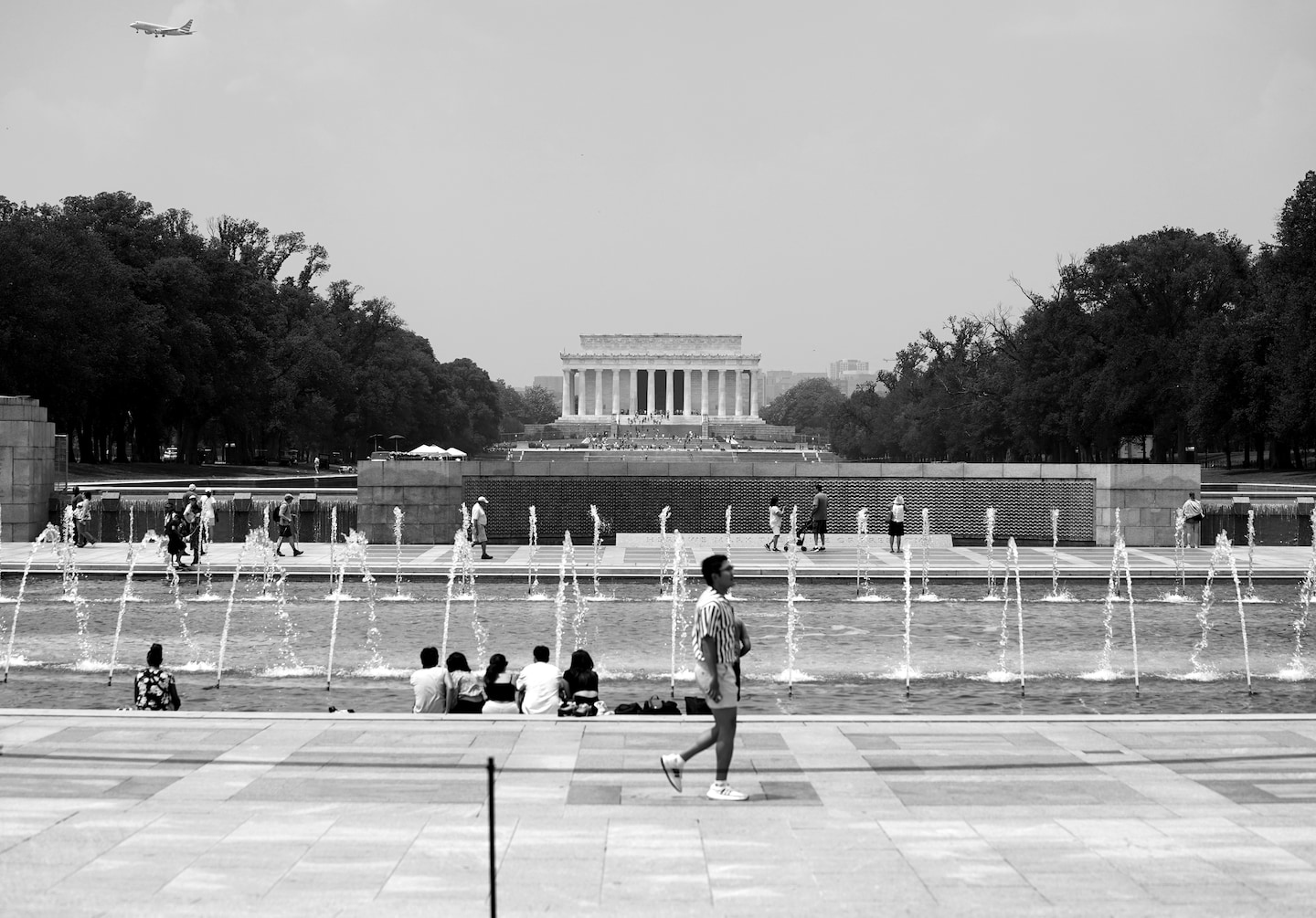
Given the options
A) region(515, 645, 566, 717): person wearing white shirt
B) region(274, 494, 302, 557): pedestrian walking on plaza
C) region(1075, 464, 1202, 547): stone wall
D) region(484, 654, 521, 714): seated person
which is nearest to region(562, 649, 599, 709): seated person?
region(515, 645, 566, 717): person wearing white shirt

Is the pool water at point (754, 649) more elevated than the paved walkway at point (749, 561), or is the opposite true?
the paved walkway at point (749, 561)

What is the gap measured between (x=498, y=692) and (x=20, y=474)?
2476 cm

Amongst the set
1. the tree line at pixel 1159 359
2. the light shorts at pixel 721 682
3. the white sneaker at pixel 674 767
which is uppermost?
the tree line at pixel 1159 359

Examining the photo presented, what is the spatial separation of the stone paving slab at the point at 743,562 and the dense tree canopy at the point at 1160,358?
81.0 ft

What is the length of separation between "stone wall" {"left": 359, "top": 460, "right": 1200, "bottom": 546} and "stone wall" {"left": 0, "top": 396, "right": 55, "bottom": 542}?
861cm

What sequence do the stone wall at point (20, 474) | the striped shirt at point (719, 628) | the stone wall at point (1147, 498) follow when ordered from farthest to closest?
the stone wall at point (20, 474)
the stone wall at point (1147, 498)
the striped shirt at point (719, 628)

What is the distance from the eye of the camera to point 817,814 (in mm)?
9320

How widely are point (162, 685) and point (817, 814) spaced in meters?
6.74

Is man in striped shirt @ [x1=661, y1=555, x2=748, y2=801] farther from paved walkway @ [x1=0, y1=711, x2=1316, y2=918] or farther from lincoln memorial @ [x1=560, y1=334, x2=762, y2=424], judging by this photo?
lincoln memorial @ [x1=560, y1=334, x2=762, y2=424]

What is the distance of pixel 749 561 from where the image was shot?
29453 millimetres

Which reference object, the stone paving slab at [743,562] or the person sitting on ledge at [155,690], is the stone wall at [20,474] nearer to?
the stone paving slab at [743,562]

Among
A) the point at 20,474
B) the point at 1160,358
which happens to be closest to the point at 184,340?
the point at 20,474

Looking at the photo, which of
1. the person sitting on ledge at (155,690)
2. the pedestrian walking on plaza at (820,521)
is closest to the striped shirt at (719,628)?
the person sitting on ledge at (155,690)

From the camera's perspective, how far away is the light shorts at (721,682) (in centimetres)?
989
